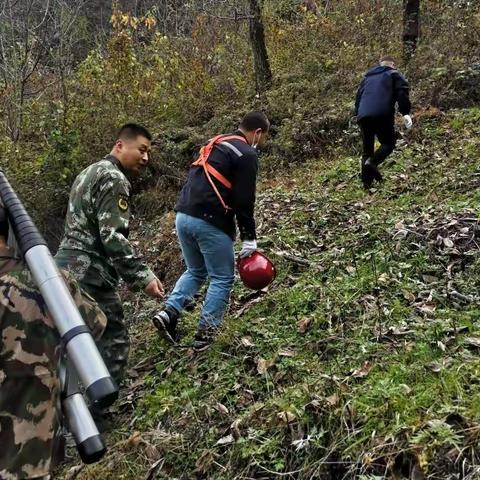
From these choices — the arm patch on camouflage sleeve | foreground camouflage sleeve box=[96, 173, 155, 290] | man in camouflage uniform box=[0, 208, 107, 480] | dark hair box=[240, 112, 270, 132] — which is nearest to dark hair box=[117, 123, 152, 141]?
foreground camouflage sleeve box=[96, 173, 155, 290]

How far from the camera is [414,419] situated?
3418mm

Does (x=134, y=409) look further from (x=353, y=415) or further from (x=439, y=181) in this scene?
(x=439, y=181)

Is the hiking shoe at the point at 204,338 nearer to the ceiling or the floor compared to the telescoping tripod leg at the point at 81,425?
nearer to the floor

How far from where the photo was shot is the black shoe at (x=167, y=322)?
5574 mm

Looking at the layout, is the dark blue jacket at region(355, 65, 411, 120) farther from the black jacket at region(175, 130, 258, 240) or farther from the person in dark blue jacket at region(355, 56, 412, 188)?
the black jacket at region(175, 130, 258, 240)

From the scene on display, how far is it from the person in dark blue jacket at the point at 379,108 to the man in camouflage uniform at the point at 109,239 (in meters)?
4.49

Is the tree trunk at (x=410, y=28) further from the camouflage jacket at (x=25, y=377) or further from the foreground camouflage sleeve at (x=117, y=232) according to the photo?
the camouflage jacket at (x=25, y=377)

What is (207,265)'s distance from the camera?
17.8 feet

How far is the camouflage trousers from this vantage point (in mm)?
5012

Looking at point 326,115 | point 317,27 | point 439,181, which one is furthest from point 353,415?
point 317,27

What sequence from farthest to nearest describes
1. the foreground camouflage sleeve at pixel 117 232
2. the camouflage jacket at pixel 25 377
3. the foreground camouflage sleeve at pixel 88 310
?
the foreground camouflage sleeve at pixel 117 232 < the foreground camouflage sleeve at pixel 88 310 < the camouflage jacket at pixel 25 377

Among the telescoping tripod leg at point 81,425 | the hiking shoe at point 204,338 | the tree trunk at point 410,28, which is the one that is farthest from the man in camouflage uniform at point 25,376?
the tree trunk at point 410,28

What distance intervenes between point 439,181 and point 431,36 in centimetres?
729

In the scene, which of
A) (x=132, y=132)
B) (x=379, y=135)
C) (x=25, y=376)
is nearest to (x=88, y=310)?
(x=25, y=376)
